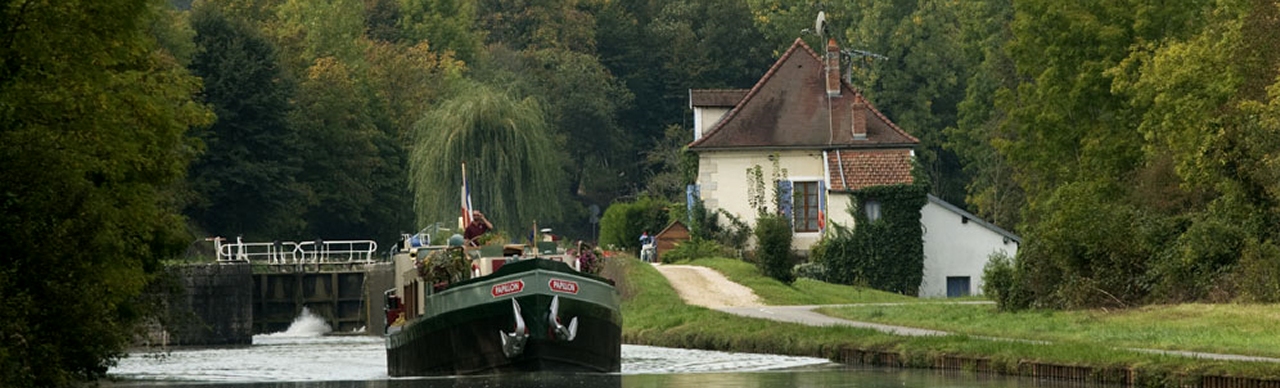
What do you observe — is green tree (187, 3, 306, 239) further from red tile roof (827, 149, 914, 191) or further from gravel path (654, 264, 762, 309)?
gravel path (654, 264, 762, 309)

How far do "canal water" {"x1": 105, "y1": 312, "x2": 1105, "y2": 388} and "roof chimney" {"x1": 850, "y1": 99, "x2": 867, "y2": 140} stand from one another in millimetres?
23518

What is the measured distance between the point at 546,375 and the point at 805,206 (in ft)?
130

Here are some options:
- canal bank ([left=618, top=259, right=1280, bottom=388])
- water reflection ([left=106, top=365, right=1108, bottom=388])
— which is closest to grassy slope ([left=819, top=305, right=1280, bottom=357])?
canal bank ([left=618, top=259, right=1280, bottom=388])

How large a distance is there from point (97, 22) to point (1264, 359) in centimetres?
1530

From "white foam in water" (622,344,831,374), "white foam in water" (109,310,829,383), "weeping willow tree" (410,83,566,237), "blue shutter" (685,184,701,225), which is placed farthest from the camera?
"weeping willow tree" (410,83,566,237)

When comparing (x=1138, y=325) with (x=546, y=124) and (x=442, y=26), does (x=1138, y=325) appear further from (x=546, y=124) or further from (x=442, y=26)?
(x=442, y=26)

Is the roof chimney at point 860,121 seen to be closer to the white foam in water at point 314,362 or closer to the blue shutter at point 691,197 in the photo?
the blue shutter at point 691,197

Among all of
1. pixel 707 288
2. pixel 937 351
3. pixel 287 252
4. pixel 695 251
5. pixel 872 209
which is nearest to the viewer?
pixel 937 351

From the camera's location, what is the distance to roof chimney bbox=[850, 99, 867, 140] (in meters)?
75.1

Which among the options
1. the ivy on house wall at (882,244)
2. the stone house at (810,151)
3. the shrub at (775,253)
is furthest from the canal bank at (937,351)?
the stone house at (810,151)

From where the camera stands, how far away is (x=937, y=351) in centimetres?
3547

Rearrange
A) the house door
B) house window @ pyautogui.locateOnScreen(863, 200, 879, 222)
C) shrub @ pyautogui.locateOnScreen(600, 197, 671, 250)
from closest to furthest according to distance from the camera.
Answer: house window @ pyautogui.locateOnScreen(863, 200, 879, 222) < the house door < shrub @ pyautogui.locateOnScreen(600, 197, 671, 250)

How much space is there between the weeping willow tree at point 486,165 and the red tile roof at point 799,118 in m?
7.18

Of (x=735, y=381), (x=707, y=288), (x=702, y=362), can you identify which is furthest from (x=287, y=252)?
(x=735, y=381)
